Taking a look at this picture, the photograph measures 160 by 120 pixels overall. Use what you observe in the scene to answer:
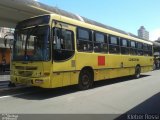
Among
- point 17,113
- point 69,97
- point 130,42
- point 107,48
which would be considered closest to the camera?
point 17,113

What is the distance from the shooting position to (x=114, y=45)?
1611cm

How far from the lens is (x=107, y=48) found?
15.1 meters

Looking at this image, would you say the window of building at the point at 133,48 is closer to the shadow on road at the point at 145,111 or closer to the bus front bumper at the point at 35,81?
the shadow on road at the point at 145,111

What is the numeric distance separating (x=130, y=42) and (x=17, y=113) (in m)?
12.1

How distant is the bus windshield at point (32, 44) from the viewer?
10.7 metres

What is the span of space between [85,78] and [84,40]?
1.69 m

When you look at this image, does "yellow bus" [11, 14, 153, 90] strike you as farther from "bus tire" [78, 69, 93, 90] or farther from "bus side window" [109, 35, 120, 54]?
"bus side window" [109, 35, 120, 54]

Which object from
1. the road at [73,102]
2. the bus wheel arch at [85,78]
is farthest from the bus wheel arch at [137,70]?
the road at [73,102]

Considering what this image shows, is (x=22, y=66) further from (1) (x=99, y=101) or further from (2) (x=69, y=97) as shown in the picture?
(1) (x=99, y=101)

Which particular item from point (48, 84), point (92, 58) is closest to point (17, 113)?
point (48, 84)

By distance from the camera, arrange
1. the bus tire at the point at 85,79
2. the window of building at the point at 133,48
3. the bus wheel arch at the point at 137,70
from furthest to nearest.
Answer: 1. the bus wheel arch at the point at 137,70
2. the window of building at the point at 133,48
3. the bus tire at the point at 85,79

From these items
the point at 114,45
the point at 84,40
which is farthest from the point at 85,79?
the point at 114,45

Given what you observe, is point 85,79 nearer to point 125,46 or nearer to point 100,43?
point 100,43

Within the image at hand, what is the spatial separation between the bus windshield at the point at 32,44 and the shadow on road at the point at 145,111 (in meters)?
3.70
